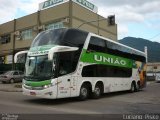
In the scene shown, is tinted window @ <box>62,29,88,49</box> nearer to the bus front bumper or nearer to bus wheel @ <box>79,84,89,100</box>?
bus wheel @ <box>79,84,89,100</box>

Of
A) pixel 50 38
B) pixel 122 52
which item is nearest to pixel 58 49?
pixel 50 38

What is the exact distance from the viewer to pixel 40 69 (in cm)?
1584

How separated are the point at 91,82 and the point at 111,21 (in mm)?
11399

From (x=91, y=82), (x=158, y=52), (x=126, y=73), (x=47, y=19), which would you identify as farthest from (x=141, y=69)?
Result: (x=158, y=52)

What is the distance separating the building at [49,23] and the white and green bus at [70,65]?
18.0 m

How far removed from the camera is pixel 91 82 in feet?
61.4

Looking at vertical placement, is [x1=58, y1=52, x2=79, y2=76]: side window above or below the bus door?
above

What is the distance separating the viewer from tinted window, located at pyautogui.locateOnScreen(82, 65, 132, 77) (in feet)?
60.5

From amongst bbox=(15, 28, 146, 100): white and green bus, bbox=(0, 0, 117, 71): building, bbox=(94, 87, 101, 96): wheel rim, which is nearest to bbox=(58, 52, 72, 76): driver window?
bbox=(15, 28, 146, 100): white and green bus

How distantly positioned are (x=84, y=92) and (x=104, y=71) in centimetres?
276

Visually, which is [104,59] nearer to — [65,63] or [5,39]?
[65,63]

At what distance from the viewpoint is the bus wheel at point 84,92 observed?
1787 centimetres

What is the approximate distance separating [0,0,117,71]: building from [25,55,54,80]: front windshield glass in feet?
73.3

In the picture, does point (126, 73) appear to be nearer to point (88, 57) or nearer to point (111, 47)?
point (111, 47)
